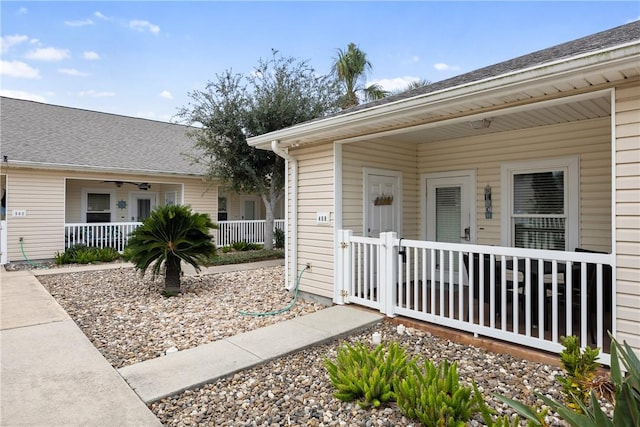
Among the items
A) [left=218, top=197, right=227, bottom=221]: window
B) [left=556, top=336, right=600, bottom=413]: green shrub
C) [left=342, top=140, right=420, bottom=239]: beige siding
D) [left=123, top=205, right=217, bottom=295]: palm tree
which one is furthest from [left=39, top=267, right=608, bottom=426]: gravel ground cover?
[left=218, top=197, right=227, bottom=221]: window

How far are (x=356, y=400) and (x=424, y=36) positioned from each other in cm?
1116

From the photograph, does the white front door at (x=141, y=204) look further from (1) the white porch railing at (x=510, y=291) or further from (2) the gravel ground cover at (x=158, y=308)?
(1) the white porch railing at (x=510, y=291)

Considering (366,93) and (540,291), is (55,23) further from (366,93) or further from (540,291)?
(366,93)

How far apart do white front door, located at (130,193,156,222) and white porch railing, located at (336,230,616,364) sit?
1109 cm

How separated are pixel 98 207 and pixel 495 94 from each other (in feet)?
44.5

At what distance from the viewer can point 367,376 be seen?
2.77 m

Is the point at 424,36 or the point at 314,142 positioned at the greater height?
the point at 424,36

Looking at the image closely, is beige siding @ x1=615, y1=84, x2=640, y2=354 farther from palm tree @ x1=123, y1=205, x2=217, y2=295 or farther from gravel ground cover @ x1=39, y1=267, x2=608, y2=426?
palm tree @ x1=123, y1=205, x2=217, y2=295

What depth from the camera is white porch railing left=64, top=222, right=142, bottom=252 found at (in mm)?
10734

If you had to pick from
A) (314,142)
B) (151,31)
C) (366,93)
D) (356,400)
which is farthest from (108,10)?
(366,93)

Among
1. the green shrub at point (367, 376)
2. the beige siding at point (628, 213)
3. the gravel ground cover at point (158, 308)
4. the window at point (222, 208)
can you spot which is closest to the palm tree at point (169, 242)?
the gravel ground cover at point (158, 308)

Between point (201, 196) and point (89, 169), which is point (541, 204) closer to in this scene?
point (201, 196)

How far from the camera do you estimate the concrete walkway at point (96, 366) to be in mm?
2588

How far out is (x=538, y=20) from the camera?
809cm
